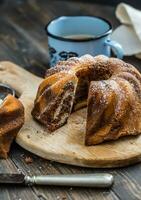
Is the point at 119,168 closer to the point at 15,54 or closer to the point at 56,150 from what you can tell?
the point at 56,150

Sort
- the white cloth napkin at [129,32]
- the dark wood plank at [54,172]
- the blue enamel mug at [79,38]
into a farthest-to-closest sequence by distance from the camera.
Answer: the white cloth napkin at [129,32] → the blue enamel mug at [79,38] → the dark wood plank at [54,172]

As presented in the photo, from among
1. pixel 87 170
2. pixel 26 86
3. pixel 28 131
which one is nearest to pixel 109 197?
pixel 87 170

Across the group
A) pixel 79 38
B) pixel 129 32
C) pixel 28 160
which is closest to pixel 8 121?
pixel 28 160

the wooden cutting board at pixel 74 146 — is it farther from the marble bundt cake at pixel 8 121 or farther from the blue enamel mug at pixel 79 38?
the blue enamel mug at pixel 79 38

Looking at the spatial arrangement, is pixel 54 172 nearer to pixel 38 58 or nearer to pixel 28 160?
pixel 28 160

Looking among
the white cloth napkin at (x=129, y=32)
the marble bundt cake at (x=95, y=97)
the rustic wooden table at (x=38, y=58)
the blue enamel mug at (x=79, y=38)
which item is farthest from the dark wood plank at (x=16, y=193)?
the white cloth napkin at (x=129, y=32)

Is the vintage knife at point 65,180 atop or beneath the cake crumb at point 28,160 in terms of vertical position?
atop

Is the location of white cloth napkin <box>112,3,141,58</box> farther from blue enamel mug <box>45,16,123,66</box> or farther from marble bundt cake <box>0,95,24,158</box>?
marble bundt cake <box>0,95,24,158</box>
